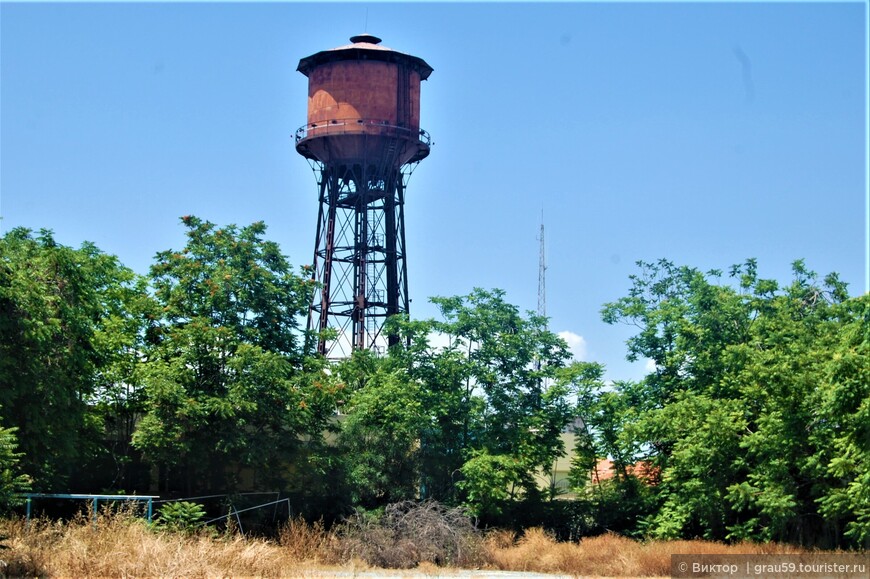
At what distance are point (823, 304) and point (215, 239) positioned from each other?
2009 cm

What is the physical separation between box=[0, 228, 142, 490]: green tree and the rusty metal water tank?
13.7m

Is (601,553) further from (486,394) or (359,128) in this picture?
(359,128)

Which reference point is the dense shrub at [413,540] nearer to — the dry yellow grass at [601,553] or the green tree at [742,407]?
the dry yellow grass at [601,553]

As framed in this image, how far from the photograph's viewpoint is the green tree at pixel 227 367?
36.1 metres

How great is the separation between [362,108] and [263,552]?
80.0 feet

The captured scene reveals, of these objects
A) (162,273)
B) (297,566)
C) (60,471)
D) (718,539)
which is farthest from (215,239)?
(718,539)

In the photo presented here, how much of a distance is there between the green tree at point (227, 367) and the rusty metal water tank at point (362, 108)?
9382 millimetres

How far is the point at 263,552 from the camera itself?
2814 cm

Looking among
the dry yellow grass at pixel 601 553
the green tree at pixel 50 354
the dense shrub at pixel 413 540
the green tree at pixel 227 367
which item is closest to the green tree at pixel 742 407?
the dry yellow grass at pixel 601 553

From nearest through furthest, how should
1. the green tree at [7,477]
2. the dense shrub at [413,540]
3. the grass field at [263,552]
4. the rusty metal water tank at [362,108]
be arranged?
1. the grass field at [263,552]
2. the green tree at [7,477]
3. the dense shrub at [413,540]
4. the rusty metal water tank at [362,108]

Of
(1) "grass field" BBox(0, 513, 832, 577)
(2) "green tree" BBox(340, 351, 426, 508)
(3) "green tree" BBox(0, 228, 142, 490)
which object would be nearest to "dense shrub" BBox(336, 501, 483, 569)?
(1) "grass field" BBox(0, 513, 832, 577)

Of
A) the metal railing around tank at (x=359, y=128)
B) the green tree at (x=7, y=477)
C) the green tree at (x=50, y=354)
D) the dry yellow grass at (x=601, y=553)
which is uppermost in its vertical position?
the metal railing around tank at (x=359, y=128)

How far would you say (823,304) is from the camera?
1512 inches

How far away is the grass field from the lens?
26094 millimetres
